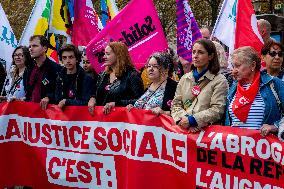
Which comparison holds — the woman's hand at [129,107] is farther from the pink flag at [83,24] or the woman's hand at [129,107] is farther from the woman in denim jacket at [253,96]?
the pink flag at [83,24]

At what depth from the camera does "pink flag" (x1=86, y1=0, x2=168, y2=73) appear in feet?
22.0

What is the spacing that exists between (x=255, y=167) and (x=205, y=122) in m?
0.65

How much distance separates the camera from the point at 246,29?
6.26m

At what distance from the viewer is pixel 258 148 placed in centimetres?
480

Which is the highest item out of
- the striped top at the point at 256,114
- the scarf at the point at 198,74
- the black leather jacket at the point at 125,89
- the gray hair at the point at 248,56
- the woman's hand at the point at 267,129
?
the gray hair at the point at 248,56

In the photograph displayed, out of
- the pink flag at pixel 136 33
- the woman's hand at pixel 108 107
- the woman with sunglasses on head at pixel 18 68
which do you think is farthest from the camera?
the woman with sunglasses on head at pixel 18 68

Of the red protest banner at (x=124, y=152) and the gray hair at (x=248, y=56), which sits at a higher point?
the gray hair at (x=248, y=56)

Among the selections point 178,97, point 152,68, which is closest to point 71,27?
point 152,68

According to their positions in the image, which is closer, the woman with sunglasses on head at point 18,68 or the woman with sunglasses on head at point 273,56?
the woman with sunglasses on head at point 273,56

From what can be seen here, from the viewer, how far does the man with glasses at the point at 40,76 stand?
705cm

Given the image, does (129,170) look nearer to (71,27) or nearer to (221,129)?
(221,129)

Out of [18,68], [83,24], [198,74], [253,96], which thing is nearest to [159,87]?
[198,74]

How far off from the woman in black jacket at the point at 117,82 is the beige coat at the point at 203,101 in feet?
2.46

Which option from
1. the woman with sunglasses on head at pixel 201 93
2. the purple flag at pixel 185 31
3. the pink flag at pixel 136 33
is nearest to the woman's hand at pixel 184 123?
the woman with sunglasses on head at pixel 201 93
